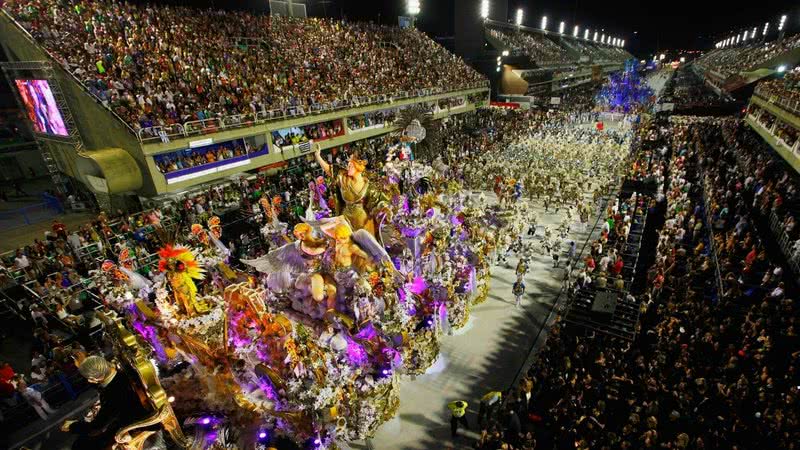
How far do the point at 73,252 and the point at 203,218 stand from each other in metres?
4.39

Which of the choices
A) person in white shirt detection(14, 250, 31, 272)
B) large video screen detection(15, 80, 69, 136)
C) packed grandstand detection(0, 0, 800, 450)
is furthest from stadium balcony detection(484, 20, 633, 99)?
person in white shirt detection(14, 250, 31, 272)

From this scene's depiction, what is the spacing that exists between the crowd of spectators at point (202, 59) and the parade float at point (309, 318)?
10.1 meters

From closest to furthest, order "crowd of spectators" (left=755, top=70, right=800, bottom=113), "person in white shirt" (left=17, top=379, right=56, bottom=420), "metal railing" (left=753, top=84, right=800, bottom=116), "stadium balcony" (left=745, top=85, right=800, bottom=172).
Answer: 1. "person in white shirt" (left=17, top=379, right=56, bottom=420)
2. "stadium balcony" (left=745, top=85, right=800, bottom=172)
3. "metal railing" (left=753, top=84, right=800, bottom=116)
4. "crowd of spectators" (left=755, top=70, right=800, bottom=113)

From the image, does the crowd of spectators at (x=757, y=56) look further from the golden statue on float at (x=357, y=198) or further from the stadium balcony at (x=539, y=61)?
the golden statue on float at (x=357, y=198)

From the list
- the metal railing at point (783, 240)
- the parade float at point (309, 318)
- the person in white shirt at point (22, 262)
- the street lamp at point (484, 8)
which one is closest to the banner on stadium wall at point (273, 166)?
the parade float at point (309, 318)

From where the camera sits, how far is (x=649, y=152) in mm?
27172

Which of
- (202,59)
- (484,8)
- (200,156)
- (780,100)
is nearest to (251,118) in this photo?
(200,156)

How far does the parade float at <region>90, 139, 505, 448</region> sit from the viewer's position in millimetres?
7719

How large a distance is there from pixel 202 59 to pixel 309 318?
1970 cm

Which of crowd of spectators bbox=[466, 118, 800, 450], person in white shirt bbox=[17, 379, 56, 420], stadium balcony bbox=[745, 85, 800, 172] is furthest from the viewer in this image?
stadium balcony bbox=[745, 85, 800, 172]

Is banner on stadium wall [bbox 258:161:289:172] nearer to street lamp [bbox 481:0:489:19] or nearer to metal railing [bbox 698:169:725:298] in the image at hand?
metal railing [bbox 698:169:725:298]

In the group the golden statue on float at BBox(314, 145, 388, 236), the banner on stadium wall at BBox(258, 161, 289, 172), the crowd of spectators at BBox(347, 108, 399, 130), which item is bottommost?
the banner on stadium wall at BBox(258, 161, 289, 172)

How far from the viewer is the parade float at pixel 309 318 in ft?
25.3

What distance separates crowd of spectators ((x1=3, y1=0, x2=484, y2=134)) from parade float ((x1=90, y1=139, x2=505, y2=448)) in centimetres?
1008
